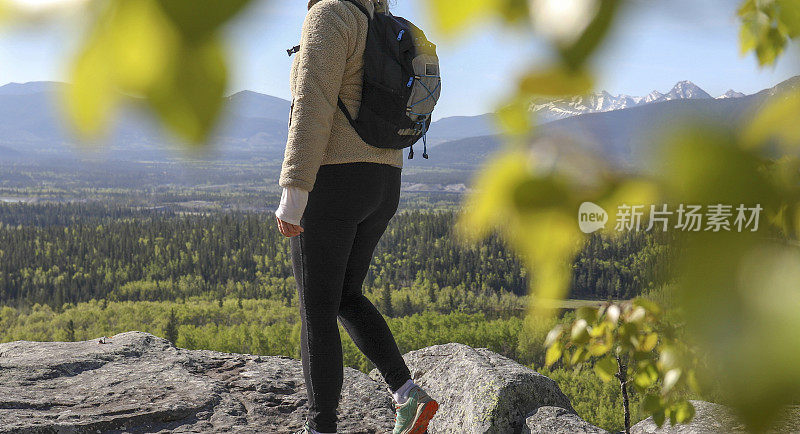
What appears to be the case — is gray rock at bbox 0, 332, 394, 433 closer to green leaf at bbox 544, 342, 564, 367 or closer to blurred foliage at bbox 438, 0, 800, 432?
green leaf at bbox 544, 342, 564, 367

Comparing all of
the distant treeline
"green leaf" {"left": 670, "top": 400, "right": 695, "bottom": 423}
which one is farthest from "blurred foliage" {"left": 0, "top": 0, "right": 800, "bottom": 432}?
the distant treeline

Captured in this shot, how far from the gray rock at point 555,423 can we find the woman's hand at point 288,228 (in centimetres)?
118

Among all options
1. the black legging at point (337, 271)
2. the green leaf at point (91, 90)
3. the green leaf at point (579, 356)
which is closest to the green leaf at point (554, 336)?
the green leaf at point (579, 356)

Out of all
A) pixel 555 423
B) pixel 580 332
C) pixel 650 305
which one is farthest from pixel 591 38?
pixel 555 423

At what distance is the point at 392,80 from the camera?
94 cm

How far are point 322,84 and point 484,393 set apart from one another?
1.42 m

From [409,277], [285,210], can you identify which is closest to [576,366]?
[285,210]

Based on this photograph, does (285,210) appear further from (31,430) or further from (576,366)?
(31,430)

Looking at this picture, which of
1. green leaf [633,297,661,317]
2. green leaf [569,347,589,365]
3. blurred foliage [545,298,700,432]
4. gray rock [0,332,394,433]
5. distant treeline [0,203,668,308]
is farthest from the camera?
distant treeline [0,203,668,308]

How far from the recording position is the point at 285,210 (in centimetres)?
98

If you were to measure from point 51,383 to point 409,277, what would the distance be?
2093cm

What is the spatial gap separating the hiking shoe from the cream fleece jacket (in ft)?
1.79

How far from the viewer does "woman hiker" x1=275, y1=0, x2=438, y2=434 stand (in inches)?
37.1

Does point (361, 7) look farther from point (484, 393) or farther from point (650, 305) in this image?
point (484, 393)
